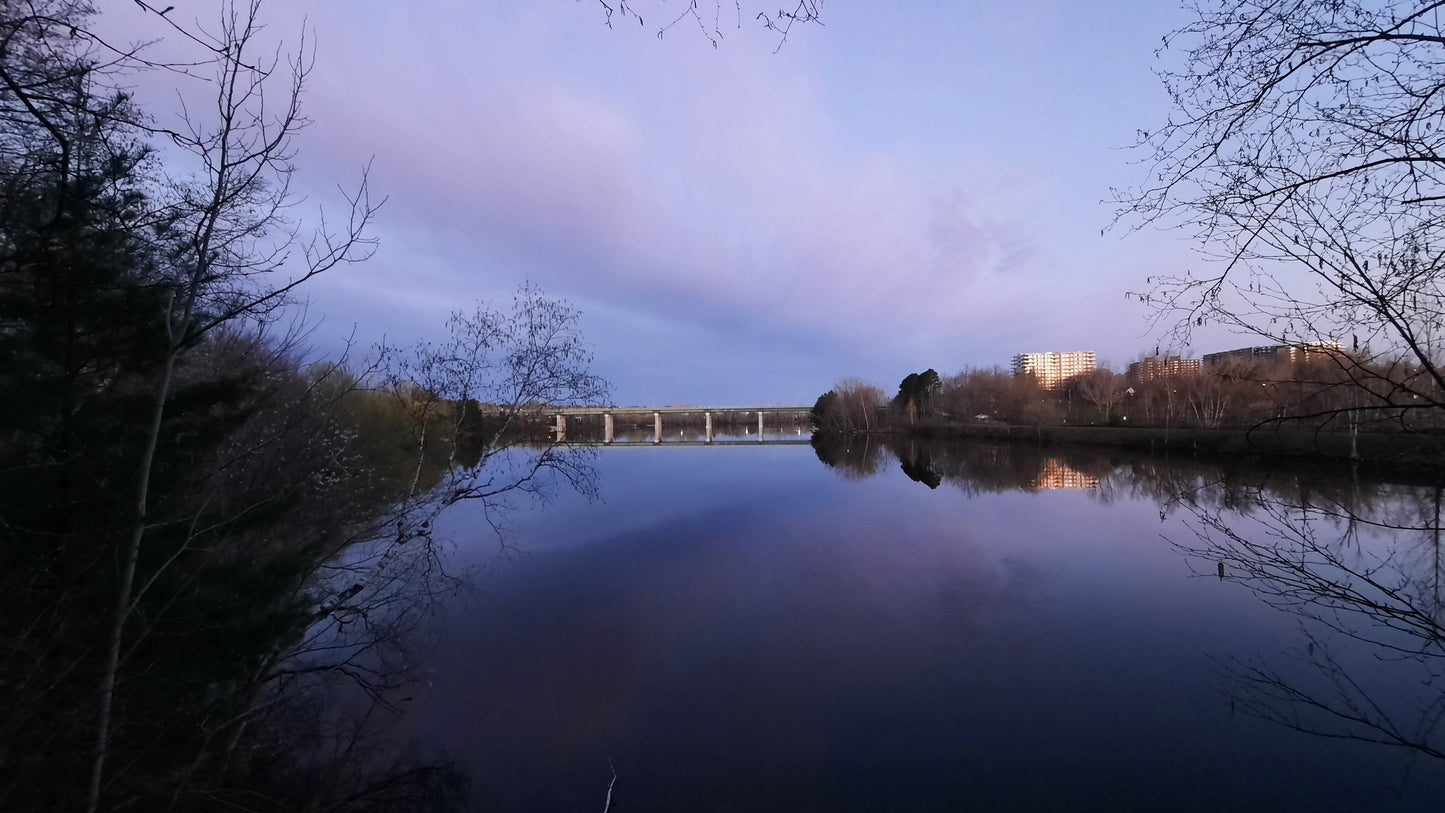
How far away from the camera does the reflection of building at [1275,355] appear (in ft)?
6.92

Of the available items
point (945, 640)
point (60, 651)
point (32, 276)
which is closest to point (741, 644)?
point (945, 640)

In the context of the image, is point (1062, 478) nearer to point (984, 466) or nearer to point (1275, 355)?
point (984, 466)

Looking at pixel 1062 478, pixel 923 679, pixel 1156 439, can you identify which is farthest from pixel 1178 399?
pixel 923 679

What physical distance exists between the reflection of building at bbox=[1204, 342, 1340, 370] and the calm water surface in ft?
1.80

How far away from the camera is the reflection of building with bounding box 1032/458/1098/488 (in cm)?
2323

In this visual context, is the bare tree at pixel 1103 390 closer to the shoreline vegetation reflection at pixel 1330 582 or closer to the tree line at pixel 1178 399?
the tree line at pixel 1178 399

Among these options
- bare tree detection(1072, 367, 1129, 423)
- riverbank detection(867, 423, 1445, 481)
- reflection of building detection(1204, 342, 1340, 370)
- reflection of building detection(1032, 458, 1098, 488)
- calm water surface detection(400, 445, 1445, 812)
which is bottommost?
calm water surface detection(400, 445, 1445, 812)

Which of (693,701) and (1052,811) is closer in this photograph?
(1052,811)

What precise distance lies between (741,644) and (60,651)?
6.22 metres

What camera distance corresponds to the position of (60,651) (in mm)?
3152

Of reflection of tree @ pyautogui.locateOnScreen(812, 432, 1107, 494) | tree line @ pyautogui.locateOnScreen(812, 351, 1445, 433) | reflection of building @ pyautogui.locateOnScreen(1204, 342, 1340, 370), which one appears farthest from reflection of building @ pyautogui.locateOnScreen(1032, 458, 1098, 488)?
reflection of building @ pyautogui.locateOnScreen(1204, 342, 1340, 370)

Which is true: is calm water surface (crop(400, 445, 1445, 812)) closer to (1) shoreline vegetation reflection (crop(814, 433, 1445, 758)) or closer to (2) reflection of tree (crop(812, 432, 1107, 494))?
(1) shoreline vegetation reflection (crop(814, 433, 1445, 758))

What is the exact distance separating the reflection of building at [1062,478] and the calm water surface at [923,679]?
9764 mm

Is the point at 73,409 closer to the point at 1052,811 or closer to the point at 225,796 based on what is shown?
the point at 225,796
